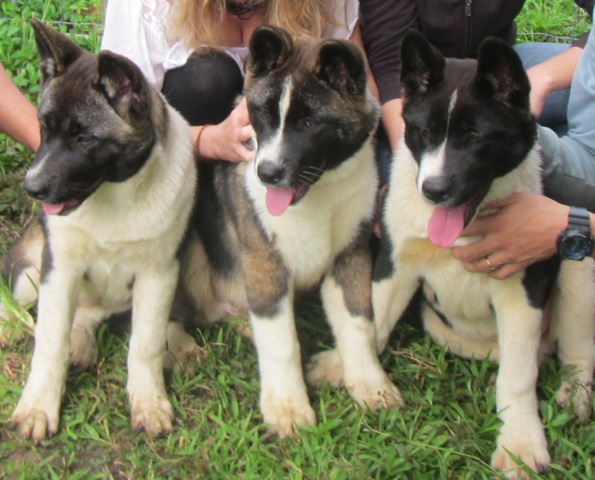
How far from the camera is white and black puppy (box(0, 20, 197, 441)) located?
9.50 feet

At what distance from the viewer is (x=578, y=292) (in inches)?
128

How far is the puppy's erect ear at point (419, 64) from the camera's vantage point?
280 centimetres

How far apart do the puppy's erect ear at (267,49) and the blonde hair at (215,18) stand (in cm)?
74

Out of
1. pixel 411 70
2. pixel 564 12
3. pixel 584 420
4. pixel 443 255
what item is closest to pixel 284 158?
pixel 411 70

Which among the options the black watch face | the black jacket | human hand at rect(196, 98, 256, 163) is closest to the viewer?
the black watch face

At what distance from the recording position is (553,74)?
3877 millimetres

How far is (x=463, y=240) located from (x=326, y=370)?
0.85m

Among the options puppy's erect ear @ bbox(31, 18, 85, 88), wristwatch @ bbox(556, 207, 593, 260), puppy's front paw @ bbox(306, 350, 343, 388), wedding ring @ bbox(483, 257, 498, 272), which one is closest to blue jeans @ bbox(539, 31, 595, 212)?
wristwatch @ bbox(556, 207, 593, 260)

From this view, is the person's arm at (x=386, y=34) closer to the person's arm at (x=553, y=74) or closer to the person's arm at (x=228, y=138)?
the person's arm at (x=553, y=74)

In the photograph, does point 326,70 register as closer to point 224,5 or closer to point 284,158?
point 284,158

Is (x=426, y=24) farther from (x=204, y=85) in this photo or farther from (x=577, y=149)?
(x=204, y=85)

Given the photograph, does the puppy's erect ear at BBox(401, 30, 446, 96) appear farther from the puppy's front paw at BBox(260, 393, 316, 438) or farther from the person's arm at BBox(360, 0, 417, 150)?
the puppy's front paw at BBox(260, 393, 316, 438)

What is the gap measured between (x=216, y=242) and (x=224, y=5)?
1174 millimetres

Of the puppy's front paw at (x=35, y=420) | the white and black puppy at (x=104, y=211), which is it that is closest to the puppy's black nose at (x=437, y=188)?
the white and black puppy at (x=104, y=211)
